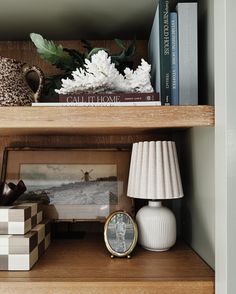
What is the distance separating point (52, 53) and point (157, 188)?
0.43 meters

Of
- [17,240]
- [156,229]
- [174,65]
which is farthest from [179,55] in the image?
[17,240]

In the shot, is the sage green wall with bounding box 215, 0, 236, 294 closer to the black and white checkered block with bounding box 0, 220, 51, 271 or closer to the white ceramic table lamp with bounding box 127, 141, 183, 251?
the white ceramic table lamp with bounding box 127, 141, 183, 251

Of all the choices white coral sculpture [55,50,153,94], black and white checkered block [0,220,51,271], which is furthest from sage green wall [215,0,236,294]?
black and white checkered block [0,220,51,271]

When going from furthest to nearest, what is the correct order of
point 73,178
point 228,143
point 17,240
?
point 73,178 → point 17,240 → point 228,143

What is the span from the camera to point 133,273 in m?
0.75

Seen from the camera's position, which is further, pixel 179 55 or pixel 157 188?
pixel 157 188

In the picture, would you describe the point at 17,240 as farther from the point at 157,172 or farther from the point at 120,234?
the point at 157,172

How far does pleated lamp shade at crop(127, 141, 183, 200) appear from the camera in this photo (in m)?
0.91

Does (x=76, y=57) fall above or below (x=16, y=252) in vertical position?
above

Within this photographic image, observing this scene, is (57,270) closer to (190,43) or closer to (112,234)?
(112,234)

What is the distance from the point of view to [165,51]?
0.81 m

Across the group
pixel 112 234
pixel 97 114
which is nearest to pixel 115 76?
pixel 97 114

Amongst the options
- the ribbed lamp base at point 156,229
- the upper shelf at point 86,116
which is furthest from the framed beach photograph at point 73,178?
the upper shelf at point 86,116

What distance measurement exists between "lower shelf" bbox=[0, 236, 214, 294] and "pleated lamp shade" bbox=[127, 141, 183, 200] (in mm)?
150
